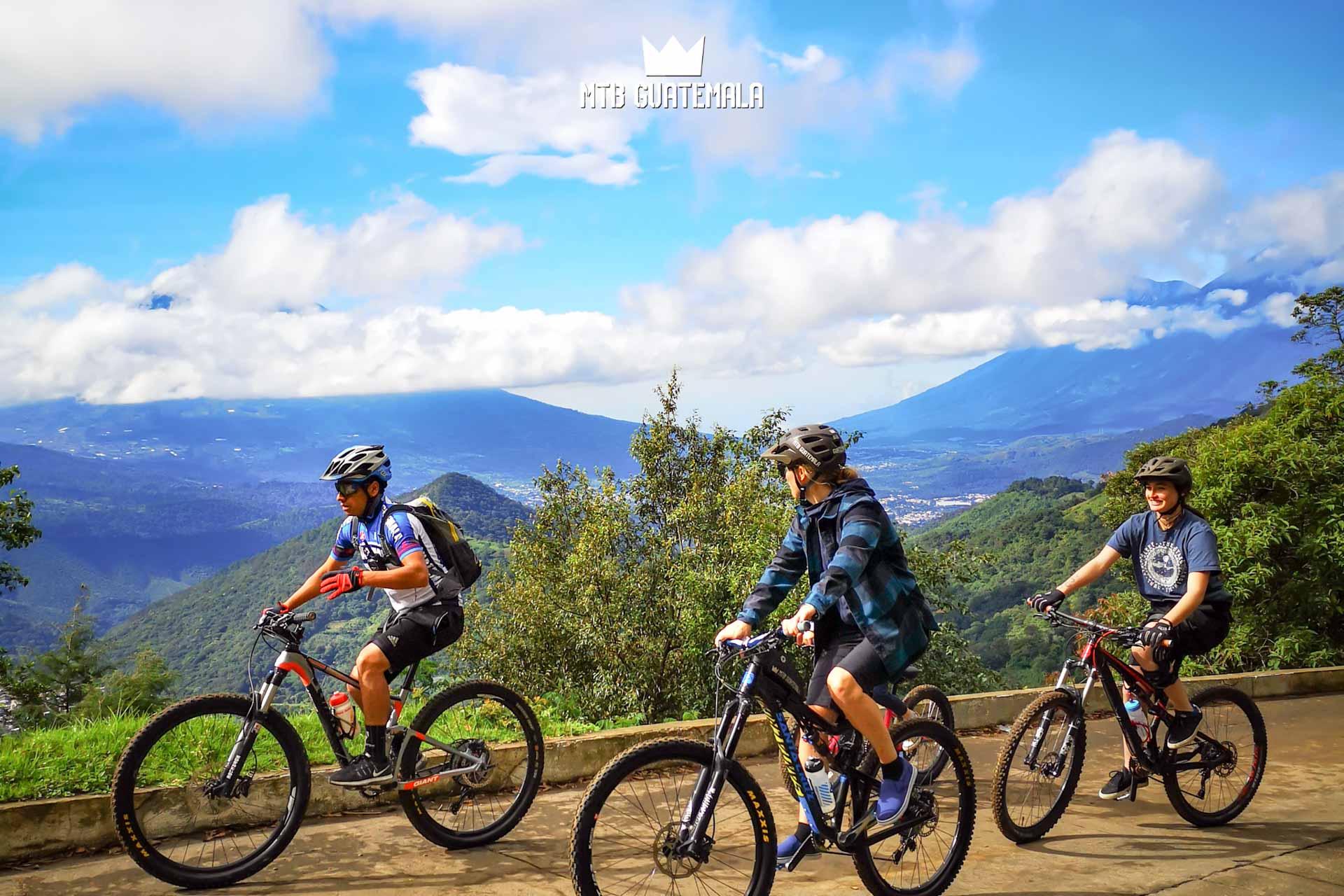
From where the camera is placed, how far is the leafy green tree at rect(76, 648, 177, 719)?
639 centimetres

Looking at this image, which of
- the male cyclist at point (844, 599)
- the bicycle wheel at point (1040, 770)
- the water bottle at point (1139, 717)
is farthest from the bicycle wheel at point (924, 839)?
the water bottle at point (1139, 717)

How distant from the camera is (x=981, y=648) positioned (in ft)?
162

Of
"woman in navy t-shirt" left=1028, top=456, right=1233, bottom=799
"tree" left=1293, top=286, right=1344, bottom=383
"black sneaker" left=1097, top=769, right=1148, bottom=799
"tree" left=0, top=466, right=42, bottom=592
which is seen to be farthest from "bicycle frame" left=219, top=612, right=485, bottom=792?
"tree" left=1293, top=286, right=1344, bottom=383

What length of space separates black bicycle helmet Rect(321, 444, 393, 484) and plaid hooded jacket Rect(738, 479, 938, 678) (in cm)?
184

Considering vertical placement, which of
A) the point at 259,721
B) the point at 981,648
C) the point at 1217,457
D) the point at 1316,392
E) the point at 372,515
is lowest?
the point at 981,648

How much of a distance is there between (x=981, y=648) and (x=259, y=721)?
48.8 metres

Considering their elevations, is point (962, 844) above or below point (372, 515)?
below

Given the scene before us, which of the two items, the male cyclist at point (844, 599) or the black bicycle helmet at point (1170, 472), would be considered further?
the black bicycle helmet at point (1170, 472)

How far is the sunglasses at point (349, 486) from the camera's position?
4699 mm

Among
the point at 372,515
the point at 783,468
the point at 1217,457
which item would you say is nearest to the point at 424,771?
the point at 372,515

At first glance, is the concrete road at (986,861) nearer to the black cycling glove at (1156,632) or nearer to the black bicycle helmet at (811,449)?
the black cycling glove at (1156,632)

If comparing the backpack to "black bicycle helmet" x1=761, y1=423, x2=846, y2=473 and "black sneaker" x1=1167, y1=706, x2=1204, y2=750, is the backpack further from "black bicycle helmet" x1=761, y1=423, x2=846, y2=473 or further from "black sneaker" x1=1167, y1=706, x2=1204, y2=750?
"black sneaker" x1=1167, y1=706, x2=1204, y2=750

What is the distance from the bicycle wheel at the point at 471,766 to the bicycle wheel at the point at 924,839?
1.81 metres

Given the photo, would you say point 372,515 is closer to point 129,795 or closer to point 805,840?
point 129,795
